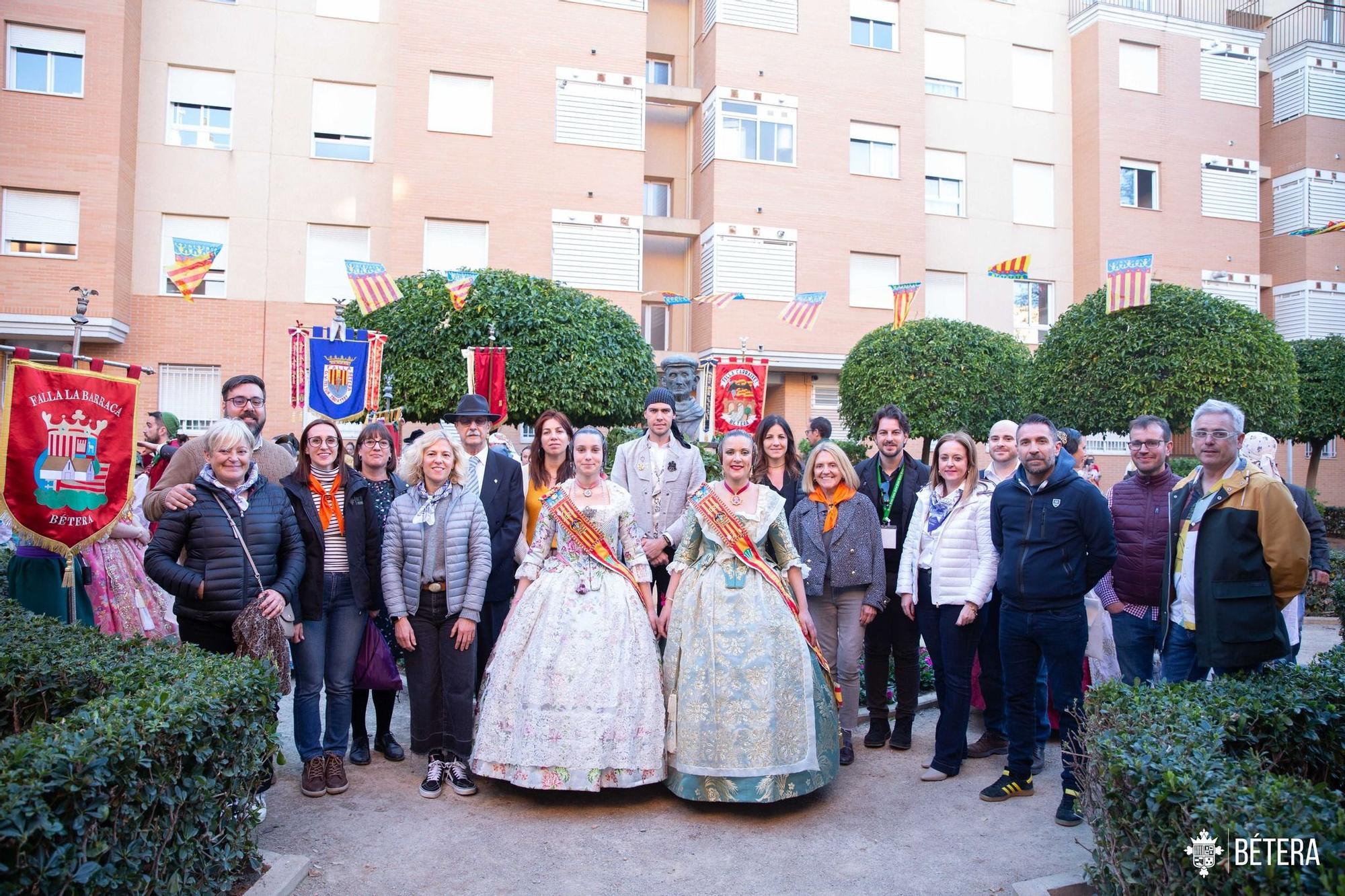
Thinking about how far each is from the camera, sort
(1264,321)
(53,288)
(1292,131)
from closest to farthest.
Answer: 1. (1264,321)
2. (53,288)
3. (1292,131)

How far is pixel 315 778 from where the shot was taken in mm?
5547

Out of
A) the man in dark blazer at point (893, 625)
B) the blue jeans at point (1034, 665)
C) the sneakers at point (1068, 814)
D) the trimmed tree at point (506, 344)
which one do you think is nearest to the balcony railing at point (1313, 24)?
the trimmed tree at point (506, 344)

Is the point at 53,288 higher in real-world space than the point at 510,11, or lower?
lower

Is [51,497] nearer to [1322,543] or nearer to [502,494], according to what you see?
[502,494]

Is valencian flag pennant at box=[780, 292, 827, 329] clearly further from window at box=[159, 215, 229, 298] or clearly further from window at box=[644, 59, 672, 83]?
window at box=[159, 215, 229, 298]

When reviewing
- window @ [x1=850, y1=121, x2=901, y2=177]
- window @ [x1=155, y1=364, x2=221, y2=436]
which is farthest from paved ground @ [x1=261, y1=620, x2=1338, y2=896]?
window @ [x1=850, y1=121, x2=901, y2=177]

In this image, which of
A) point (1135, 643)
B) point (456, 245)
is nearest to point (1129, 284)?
point (1135, 643)

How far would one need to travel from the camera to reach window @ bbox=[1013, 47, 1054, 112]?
2536 cm

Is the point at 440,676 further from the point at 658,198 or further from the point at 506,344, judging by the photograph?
the point at 658,198

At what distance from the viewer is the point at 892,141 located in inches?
930

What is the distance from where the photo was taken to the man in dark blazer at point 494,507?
20.8 feet

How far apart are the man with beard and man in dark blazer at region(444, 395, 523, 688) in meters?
1.19

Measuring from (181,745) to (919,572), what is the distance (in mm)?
4533

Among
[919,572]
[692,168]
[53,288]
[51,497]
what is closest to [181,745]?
[51,497]
